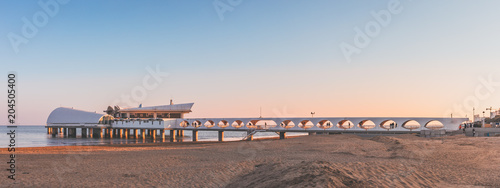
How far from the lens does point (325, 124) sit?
164 feet

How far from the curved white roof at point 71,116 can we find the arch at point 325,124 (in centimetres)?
3702

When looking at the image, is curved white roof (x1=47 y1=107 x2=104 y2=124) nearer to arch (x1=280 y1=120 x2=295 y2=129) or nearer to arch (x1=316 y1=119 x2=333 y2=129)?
arch (x1=280 y1=120 x2=295 y2=129)

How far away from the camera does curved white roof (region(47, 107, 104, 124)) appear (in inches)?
2490

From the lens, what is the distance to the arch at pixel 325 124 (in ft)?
154

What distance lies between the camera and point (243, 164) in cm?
1518

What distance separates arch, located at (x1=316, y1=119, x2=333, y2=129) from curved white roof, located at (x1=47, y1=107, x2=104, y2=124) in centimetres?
3702

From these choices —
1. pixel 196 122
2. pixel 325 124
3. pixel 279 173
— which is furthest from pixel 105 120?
pixel 279 173

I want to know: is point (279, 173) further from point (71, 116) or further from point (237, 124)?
point (71, 116)

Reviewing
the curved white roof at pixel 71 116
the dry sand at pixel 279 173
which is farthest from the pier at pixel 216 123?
the dry sand at pixel 279 173

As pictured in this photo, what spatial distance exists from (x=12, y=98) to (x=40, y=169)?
3247 mm

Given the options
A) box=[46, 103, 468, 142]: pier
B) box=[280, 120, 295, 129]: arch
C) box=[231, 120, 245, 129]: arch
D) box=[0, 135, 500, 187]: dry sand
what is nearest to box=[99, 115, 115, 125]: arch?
box=[46, 103, 468, 142]: pier

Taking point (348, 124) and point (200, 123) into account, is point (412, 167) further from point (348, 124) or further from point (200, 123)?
point (200, 123)

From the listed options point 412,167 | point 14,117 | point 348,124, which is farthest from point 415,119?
point 14,117

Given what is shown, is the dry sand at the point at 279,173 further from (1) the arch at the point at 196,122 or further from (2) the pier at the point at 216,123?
(1) the arch at the point at 196,122
